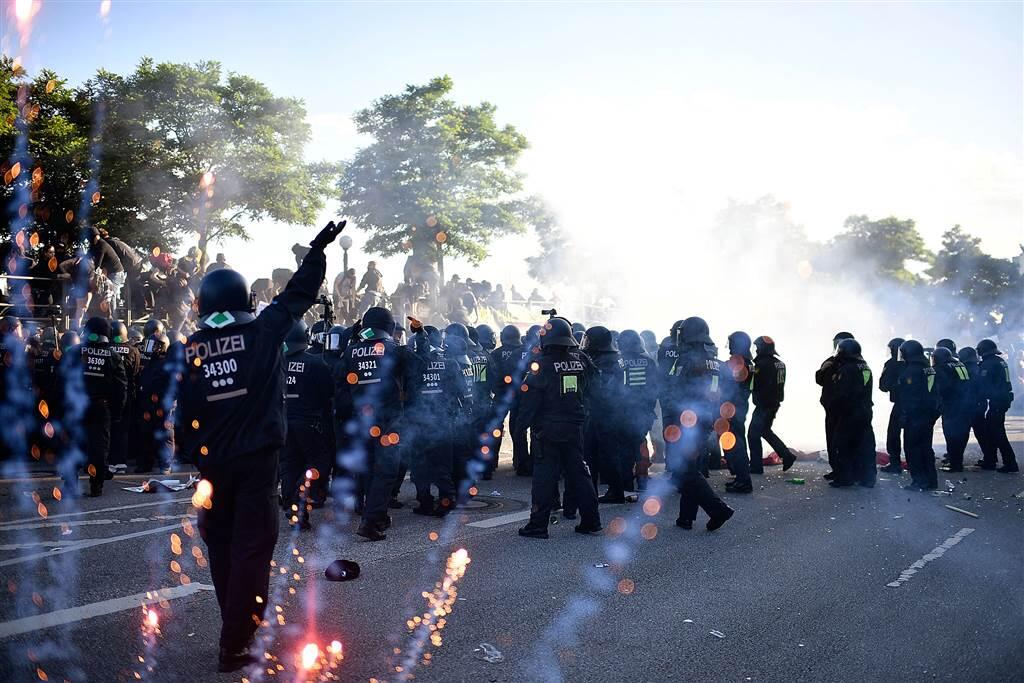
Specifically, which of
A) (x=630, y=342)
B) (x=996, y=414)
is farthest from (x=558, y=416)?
(x=996, y=414)

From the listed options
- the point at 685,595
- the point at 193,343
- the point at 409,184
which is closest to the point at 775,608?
the point at 685,595

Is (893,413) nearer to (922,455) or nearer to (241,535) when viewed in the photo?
(922,455)

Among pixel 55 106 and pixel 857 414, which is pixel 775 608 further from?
A: pixel 55 106

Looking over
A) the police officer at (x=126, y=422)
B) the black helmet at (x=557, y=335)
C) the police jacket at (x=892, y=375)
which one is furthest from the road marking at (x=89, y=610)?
the police jacket at (x=892, y=375)

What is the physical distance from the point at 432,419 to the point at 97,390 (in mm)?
4189

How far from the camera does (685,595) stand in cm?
575

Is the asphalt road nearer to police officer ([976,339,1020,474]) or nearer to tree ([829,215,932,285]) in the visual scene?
police officer ([976,339,1020,474])

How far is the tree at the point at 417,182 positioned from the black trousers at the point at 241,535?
109 ft

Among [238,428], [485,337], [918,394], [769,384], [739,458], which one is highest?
[485,337]

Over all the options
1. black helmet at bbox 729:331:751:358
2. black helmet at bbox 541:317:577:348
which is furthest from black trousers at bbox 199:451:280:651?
black helmet at bbox 729:331:751:358

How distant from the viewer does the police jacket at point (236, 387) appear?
14.3 ft

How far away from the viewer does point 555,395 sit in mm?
7809

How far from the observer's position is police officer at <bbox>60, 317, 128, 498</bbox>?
9555 millimetres

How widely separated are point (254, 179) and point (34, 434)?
24317 mm
